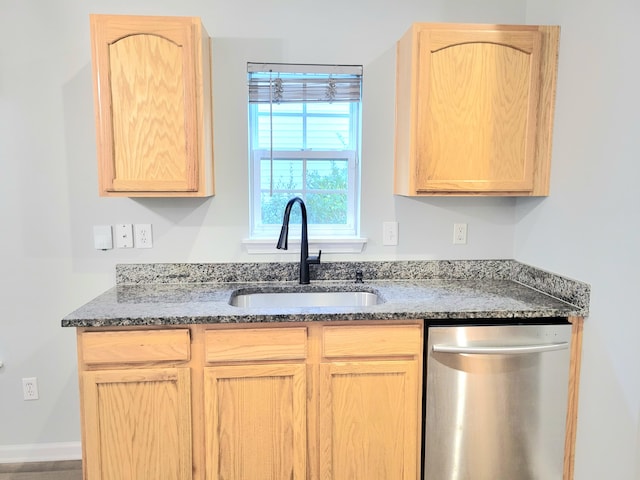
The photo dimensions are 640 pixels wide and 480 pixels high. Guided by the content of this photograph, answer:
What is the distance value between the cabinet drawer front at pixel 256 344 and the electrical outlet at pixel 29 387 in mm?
1167

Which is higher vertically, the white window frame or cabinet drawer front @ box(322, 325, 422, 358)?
the white window frame

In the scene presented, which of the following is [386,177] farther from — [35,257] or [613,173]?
[35,257]

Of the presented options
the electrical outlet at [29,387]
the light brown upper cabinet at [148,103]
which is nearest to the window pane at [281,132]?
the light brown upper cabinet at [148,103]

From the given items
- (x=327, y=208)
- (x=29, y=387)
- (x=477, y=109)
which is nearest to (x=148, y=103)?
(x=327, y=208)

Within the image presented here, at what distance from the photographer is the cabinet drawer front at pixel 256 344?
5.82 ft

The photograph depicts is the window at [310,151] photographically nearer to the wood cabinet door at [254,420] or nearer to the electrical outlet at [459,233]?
the electrical outlet at [459,233]

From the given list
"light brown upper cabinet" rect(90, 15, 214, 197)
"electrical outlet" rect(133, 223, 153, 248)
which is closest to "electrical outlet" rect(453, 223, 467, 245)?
"light brown upper cabinet" rect(90, 15, 214, 197)

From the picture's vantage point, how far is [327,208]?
2455mm

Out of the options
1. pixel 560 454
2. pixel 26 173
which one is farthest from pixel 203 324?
pixel 560 454

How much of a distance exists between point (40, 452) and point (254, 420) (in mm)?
1332

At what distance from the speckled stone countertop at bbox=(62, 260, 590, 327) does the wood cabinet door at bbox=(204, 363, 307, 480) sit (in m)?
0.23

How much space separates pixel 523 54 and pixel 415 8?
0.60 m

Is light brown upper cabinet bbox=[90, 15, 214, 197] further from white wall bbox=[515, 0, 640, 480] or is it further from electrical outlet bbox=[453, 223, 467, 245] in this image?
white wall bbox=[515, 0, 640, 480]

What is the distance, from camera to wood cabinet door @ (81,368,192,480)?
176 cm
